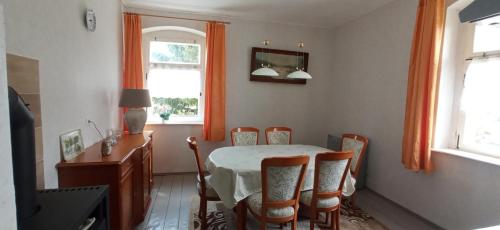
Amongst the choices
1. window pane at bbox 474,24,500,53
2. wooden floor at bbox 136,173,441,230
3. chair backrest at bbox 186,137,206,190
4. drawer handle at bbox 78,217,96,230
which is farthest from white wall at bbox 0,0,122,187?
window pane at bbox 474,24,500,53

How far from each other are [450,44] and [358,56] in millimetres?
1306

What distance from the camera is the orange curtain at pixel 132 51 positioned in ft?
10.9

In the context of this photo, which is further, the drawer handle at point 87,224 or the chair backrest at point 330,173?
the chair backrest at point 330,173

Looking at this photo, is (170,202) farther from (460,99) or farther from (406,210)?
(460,99)

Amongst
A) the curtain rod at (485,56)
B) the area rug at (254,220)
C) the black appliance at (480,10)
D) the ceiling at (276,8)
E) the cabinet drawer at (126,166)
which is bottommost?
the area rug at (254,220)

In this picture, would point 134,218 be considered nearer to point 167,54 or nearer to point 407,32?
point 167,54

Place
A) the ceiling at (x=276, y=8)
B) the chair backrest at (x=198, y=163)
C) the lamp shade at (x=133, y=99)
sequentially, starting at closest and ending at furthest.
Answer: the chair backrest at (x=198, y=163)
the lamp shade at (x=133, y=99)
the ceiling at (x=276, y=8)

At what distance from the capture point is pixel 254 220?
2.52 meters

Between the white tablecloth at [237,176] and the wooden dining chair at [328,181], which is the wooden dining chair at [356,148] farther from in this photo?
the wooden dining chair at [328,181]

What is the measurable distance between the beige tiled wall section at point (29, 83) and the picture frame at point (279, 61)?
9.43ft

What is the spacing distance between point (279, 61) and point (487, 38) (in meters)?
2.49

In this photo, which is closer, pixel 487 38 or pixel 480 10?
pixel 480 10

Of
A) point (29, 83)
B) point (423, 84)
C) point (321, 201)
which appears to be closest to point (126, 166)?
Answer: point (29, 83)

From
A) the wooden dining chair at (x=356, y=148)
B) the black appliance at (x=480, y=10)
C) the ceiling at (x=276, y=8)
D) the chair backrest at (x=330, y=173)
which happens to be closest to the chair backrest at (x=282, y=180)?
the chair backrest at (x=330, y=173)
